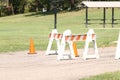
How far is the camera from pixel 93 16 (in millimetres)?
80750

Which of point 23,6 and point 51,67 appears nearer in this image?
point 51,67

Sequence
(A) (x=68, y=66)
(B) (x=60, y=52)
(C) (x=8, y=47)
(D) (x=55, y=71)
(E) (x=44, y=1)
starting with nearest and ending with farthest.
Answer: (D) (x=55, y=71) → (A) (x=68, y=66) → (B) (x=60, y=52) → (C) (x=8, y=47) → (E) (x=44, y=1)

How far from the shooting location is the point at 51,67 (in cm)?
1543

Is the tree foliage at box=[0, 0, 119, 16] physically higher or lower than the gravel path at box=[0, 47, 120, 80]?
lower

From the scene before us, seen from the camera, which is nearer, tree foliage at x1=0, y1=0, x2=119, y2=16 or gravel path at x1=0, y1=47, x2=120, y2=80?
gravel path at x1=0, y1=47, x2=120, y2=80

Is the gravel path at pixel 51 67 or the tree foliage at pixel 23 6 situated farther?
the tree foliage at pixel 23 6

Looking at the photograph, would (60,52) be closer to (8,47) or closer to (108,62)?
(108,62)

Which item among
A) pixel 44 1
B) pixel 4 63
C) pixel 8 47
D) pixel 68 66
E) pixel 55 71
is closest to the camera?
pixel 55 71

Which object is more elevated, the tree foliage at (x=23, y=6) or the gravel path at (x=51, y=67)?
the gravel path at (x=51, y=67)

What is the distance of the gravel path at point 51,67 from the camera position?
1302 cm

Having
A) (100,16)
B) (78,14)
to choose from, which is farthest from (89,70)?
(78,14)

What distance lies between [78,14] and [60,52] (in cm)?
6812

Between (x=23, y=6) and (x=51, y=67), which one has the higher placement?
(x=51, y=67)

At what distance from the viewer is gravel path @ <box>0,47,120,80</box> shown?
1302cm
